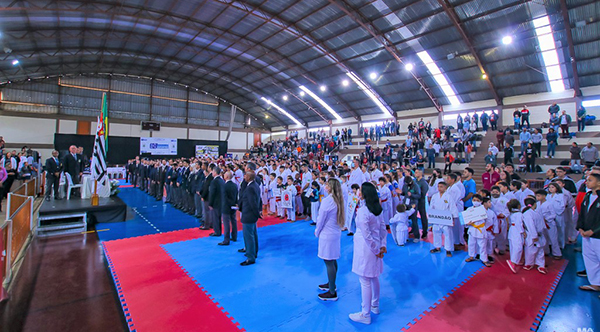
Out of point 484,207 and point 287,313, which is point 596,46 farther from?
point 287,313

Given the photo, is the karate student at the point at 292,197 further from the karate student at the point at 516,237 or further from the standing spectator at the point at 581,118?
the standing spectator at the point at 581,118

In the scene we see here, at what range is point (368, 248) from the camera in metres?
3.50

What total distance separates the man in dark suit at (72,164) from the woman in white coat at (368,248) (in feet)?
A: 35.7

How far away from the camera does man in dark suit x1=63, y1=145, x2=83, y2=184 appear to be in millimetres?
9711

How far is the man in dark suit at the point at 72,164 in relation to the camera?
31.9ft

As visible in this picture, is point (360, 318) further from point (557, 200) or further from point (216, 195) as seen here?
point (557, 200)

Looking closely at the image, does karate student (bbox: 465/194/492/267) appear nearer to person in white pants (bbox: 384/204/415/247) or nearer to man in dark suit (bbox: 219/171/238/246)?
person in white pants (bbox: 384/204/415/247)

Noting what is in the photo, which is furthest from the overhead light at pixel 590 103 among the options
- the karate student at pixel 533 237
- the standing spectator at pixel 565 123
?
the karate student at pixel 533 237

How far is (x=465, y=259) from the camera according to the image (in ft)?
19.4

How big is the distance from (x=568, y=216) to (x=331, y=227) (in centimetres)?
685

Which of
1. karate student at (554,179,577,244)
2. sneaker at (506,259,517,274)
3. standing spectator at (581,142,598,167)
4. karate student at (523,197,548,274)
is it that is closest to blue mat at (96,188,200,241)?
sneaker at (506,259,517,274)

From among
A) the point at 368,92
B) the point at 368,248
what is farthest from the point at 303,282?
the point at 368,92

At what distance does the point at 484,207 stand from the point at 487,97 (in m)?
20.1

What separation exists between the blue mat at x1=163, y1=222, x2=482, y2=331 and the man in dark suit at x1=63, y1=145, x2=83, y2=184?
6.21 metres
